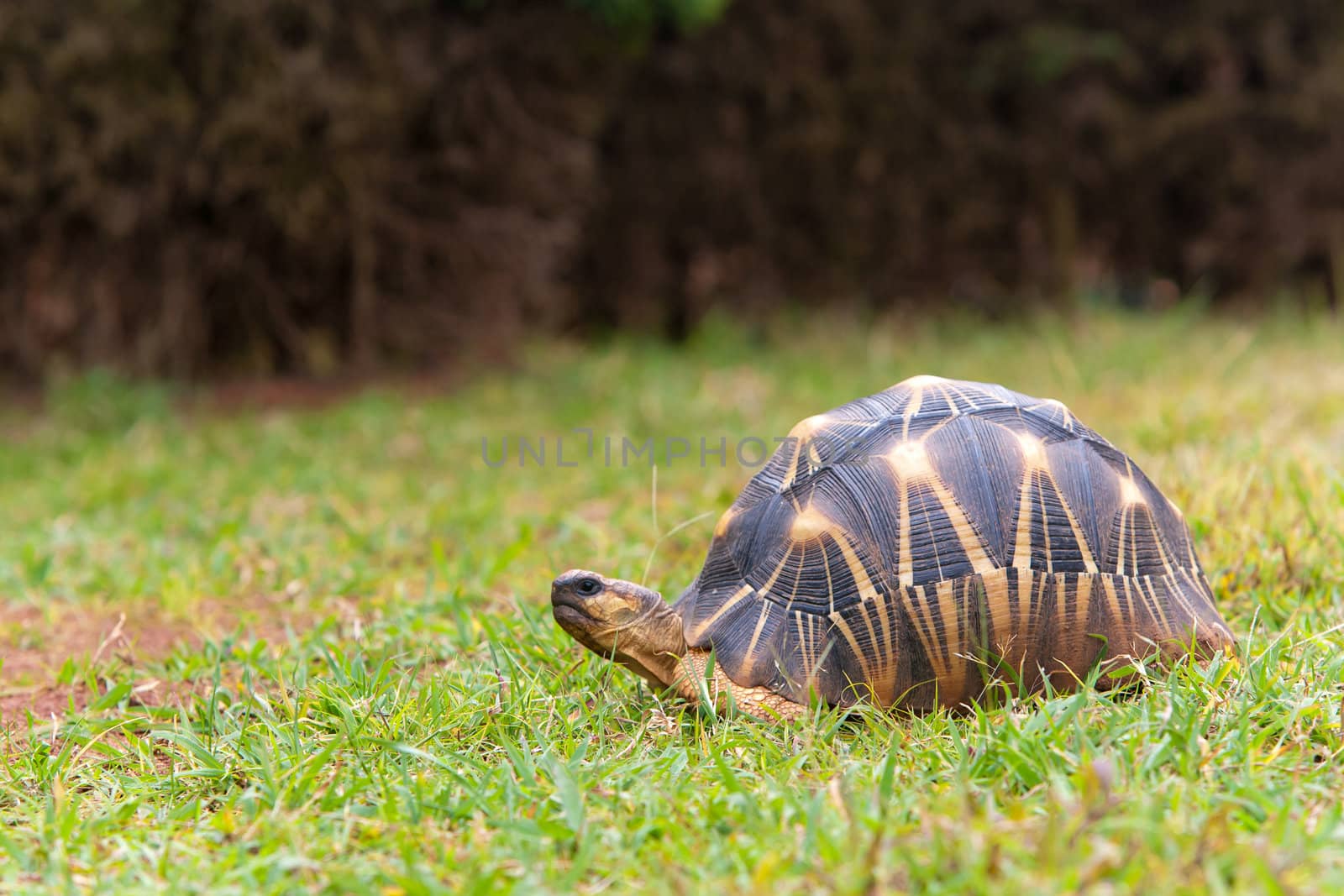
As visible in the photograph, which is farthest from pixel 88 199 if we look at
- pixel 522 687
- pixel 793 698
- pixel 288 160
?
pixel 793 698

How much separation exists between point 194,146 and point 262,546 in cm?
289

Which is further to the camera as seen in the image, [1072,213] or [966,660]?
[1072,213]

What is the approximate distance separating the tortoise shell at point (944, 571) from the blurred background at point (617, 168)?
14.1ft

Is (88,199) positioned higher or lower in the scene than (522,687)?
higher

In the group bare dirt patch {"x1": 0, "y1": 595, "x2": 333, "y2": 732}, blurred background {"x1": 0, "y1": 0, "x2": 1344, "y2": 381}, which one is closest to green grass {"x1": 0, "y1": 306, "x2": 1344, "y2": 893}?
bare dirt patch {"x1": 0, "y1": 595, "x2": 333, "y2": 732}

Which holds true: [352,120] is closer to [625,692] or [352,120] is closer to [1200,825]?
[625,692]

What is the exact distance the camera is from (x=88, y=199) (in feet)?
18.0

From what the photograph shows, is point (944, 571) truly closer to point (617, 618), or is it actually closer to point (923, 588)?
point (923, 588)

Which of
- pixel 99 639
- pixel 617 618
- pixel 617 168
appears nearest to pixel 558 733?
pixel 617 618

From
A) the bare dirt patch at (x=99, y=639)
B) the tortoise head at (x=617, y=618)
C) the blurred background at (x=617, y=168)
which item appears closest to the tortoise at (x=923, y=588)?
the tortoise head at (x=617, y=618)

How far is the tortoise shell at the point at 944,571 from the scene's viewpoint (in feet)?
6.55

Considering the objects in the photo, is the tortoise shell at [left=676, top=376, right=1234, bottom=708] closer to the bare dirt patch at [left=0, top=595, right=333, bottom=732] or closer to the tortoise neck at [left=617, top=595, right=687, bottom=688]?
the tortoise neck at [left=617, top=595, right=687, bottom=688]

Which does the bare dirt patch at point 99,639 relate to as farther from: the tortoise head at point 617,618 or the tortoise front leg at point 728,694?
the tortoise front leg at point 728,694

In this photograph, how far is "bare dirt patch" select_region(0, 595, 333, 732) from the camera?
2.44 meters
